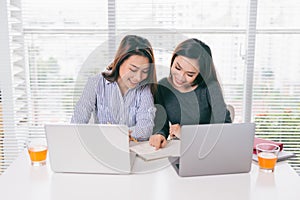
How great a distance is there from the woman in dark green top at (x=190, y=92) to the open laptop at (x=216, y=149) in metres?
0.49

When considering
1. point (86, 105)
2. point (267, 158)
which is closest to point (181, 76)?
point (86, 105)

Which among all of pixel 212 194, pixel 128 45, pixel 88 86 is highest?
pixel 128 45

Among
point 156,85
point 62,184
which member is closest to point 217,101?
point 156,85

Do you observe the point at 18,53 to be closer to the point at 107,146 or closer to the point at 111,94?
the point at 111,94

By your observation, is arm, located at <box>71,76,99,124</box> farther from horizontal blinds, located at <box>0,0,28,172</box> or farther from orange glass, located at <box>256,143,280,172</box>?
horizontal blinds, located at <box>0,0,28,172</box>

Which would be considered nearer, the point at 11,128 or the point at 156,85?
the point at 156,85

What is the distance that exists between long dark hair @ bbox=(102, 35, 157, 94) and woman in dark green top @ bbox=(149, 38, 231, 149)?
4.4 inches

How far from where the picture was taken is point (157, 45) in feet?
9.03

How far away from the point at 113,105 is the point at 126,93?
10cm

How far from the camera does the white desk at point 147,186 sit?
1273 millimetres

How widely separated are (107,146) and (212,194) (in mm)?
427

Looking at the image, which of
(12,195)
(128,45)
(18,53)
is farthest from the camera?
(18,53)

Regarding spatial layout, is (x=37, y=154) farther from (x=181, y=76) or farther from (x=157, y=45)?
(x=157, y=45)

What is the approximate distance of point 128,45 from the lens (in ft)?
6.25
